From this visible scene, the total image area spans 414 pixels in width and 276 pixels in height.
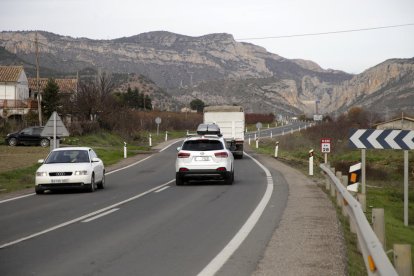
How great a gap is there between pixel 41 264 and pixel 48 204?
9.31 m

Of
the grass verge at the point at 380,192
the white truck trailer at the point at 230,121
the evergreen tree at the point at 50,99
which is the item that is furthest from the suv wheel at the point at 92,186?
the evergreen tree at the point at 50,99

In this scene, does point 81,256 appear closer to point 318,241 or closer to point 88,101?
point 318,241

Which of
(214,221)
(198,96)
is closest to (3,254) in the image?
(214,221)

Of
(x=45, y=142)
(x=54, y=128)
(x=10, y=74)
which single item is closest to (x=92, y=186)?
(x=54, y=128)

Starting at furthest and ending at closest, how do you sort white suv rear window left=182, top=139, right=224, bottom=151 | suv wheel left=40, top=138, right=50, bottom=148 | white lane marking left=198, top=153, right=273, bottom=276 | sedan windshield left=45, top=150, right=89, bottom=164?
suv wheel left=40, top=138, right=50, bottom=148, white suv rear window left=182, top=139, right=224, bottom=151, sedan windshield left=45, top=150, right=89, bottom=164, white lane marking left=198, top=153, right=273, bottom=276

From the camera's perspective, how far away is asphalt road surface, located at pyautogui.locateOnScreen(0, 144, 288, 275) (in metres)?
9.06

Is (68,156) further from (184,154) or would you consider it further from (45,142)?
(45,142)

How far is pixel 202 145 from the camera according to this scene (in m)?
24.3

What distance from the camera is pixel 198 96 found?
19138 centimetres

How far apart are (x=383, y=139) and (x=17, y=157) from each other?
25999mm

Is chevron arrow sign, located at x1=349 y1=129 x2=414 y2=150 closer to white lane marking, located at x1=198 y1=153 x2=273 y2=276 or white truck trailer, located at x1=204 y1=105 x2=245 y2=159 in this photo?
white lane marking, located at x1=198 y1=153 x2=273 y2=276

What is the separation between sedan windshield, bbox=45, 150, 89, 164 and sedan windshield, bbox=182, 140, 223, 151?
354 centimetres

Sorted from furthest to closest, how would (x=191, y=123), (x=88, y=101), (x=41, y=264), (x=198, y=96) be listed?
(x=198, y=96), (x=191, y=123), (x=88, y=101), (x=41, y=264)

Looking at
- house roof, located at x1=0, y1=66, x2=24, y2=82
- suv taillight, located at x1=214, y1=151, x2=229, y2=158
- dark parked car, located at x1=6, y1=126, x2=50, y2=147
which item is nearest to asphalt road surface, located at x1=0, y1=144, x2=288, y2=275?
suv taillight, located at x1=214, y1=151, x2=229, y2=158
